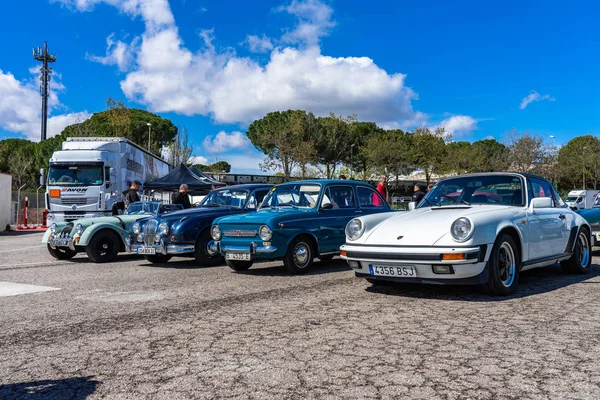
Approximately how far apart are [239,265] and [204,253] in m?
1.17

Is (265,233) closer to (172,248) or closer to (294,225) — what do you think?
(294,225)

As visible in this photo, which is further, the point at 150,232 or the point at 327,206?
the point at 150,232

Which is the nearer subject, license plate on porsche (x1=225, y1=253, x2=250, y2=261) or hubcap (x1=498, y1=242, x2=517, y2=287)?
hubcap (x1=498, y1=242, x2=517, y2=287)

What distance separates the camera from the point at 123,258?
12.0 meters

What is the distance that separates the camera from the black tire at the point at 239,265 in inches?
354

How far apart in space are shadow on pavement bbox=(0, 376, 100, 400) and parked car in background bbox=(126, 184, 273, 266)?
6.26 meters

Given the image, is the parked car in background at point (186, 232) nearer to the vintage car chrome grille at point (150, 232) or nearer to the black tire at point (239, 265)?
the vintage car chrome grille at point (150, 232)

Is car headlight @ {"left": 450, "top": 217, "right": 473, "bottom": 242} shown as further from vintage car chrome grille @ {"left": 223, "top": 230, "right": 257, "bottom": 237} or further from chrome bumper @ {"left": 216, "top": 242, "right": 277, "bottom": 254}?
vintage car chrome grille @ {"left": 223, "top": 230, "right": 257, "bottom": 237}

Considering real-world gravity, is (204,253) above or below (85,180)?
below

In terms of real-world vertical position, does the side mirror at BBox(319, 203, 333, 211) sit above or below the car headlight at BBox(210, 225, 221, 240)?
above

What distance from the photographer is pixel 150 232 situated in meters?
10.1

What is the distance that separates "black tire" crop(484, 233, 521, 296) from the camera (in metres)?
5.87

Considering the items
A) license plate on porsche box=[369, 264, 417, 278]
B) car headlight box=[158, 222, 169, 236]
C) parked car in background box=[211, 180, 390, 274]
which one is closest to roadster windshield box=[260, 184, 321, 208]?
parked car in background box=[211, 180, 390, 274]

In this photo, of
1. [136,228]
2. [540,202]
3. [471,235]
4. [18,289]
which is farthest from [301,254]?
[18,289]
